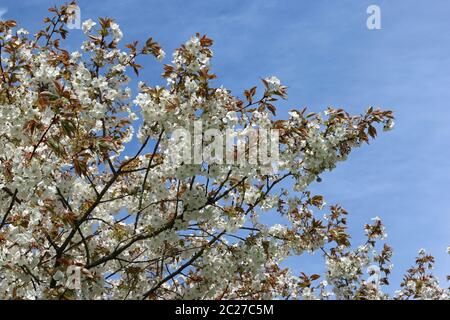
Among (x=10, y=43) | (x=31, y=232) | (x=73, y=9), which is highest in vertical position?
(x=73, y=9)

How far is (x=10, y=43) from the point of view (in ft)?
22.2

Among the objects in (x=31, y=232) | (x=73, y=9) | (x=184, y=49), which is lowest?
(x=31, y=232)

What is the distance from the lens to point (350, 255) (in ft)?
26.4

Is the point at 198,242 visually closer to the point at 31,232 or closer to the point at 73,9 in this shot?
the point at 31,232

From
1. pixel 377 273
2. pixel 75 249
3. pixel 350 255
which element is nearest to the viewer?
pixel 75 249
